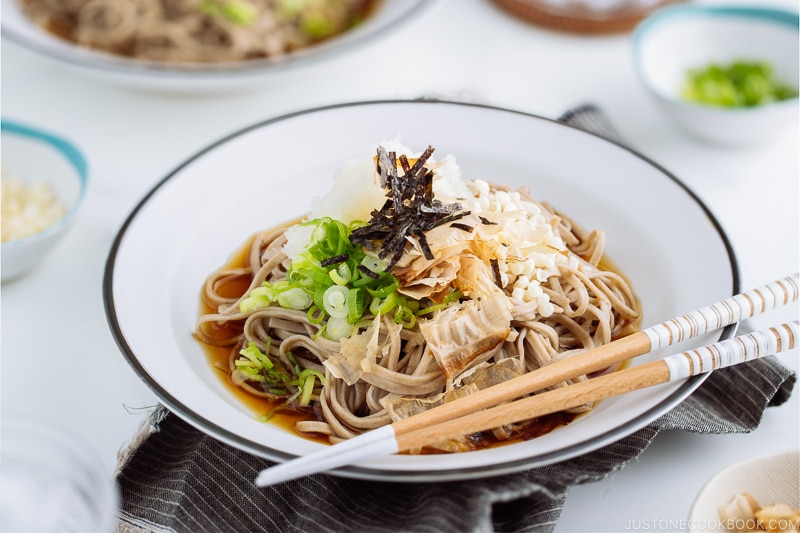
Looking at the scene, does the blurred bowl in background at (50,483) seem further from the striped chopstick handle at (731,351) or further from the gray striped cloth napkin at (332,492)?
the striped chopstick handle at (731,351)

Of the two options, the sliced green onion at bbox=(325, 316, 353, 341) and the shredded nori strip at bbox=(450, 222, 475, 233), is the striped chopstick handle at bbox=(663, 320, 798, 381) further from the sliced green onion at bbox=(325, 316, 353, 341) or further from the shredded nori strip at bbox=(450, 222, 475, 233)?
the sliced green onion at bbox=(325, 316, 353, 341)

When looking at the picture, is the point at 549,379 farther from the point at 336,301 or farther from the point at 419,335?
the point at 336,301

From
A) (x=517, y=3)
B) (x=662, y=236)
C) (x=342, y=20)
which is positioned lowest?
(x=662, y=236)

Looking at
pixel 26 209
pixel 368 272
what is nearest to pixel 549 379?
pixel 368 272

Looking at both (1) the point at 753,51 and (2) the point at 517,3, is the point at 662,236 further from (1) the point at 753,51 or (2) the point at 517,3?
(2) the point at 517,3

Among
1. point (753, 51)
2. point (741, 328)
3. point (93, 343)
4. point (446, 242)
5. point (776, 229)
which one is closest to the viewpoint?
point (446, 242)

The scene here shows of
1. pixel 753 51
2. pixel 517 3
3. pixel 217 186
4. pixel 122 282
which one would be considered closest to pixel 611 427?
pixel 122 282
